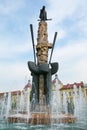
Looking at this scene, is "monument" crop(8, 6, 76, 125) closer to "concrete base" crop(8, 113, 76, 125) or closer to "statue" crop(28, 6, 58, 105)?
"statue" crop(28, 6, 58, 105)

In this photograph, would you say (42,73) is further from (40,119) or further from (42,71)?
(40,119)

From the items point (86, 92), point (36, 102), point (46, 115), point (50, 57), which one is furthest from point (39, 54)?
point (86, 92)

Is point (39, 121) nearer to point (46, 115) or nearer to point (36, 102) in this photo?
point (46, 115)

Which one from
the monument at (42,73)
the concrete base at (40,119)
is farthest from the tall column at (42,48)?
the concrete base at (40,119)

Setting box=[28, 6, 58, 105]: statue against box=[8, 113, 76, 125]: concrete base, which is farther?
box=[28, 6, 58, 105]: statue

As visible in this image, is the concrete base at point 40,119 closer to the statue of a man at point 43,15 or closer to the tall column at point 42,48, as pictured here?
the tall column at point 42,48

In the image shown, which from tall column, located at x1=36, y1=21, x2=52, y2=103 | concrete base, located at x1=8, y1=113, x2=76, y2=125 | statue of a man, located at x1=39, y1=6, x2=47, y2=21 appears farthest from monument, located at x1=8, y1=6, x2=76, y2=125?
concrete base, located at x1=8, y1=113, x2=76, y2=125

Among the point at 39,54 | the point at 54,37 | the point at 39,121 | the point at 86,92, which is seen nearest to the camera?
the point at 39,121

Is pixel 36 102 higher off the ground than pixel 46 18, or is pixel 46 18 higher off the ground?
pixel 46 18

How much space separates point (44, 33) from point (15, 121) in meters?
6.64

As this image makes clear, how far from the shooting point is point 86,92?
1615 inches

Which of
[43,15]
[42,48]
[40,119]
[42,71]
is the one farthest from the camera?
[43,15]

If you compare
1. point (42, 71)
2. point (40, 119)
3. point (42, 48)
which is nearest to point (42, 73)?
point (42, 71)

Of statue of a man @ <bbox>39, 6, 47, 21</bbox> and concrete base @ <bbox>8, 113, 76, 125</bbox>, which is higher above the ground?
statue of a man @ <bbox>39, 6, 47, 21</bbox>
